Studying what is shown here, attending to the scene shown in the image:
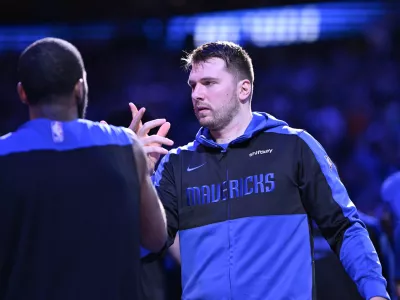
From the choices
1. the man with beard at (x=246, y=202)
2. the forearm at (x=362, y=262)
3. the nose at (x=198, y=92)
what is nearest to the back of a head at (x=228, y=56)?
the man with beard at (x=246, y=202)

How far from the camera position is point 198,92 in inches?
140

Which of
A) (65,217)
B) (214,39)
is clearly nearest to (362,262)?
(65,217)

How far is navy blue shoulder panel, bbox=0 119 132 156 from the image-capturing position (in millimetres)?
2475

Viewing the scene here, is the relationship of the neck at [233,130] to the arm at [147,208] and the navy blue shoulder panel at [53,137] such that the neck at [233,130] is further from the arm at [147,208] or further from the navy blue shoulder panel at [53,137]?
the navy blue shoulder panel at [53,137]

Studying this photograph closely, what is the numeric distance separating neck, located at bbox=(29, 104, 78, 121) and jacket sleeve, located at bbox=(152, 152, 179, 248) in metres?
1.07

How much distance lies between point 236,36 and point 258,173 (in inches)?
346

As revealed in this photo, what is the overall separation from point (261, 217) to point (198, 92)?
0.68 metres

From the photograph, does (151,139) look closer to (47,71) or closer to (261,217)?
(261,217)

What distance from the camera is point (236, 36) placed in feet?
39.3

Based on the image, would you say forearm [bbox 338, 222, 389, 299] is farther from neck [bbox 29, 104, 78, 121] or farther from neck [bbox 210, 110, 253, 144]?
neck [bbox 29, 104, 78, 121]

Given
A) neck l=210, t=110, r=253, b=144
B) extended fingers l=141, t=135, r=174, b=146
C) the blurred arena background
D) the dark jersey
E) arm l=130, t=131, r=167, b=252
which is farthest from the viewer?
the blurred arena background

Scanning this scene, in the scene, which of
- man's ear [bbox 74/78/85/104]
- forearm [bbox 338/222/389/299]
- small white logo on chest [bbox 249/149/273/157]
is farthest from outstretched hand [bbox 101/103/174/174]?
forearm [bbox 338/222/389/299]

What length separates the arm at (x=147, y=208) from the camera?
2605 millimetres

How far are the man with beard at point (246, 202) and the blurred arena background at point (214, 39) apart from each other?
721cm
